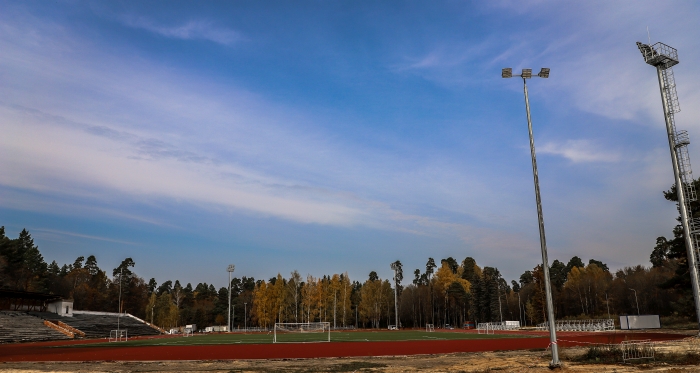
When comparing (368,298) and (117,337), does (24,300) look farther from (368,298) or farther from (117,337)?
(368,298)

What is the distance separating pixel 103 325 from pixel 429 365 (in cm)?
7188

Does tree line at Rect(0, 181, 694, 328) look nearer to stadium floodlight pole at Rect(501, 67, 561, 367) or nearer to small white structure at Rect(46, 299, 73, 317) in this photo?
small white structure at Rect(46, 299, 73, 317)

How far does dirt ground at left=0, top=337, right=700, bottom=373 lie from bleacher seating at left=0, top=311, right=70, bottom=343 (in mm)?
35659

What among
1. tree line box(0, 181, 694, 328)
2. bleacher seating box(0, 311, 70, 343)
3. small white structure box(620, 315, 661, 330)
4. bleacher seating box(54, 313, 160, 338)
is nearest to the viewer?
small white structure box(620, 315, 661, 330)

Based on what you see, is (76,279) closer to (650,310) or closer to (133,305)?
(133,305)

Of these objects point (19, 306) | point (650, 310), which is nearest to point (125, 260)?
point (19, 306)

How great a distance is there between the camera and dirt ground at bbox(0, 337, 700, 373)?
19.1 metres

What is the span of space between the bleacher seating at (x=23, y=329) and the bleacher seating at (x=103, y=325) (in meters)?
5.78

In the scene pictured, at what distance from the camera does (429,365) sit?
22531mm

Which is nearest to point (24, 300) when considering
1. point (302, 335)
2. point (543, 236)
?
point (302, 335)

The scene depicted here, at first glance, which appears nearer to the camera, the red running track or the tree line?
the red running track

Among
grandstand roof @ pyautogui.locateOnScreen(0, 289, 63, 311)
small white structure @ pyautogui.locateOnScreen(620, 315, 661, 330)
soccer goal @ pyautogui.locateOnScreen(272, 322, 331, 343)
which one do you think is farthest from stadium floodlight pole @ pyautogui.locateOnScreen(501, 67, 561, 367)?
grandstand roof @ pyautogui.locateOnScreen(0, 289, 63, 311)

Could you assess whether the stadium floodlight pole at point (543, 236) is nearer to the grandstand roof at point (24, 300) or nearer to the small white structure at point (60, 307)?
the grandstand roof at point (24, 300)

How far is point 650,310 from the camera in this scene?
100 m
